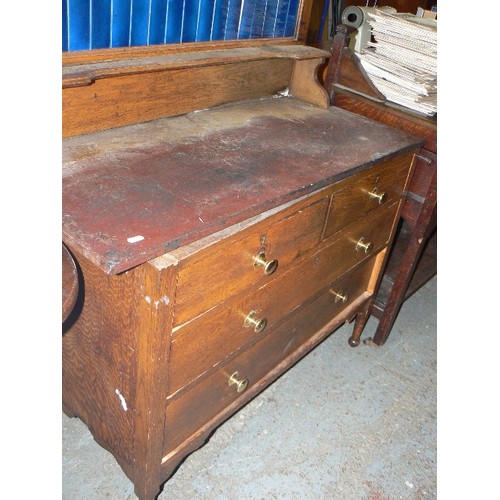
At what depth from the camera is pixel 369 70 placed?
2.05 metres

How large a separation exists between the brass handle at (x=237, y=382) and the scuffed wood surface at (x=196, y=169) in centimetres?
62

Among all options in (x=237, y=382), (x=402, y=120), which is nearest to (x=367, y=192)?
(x=402, y=120)

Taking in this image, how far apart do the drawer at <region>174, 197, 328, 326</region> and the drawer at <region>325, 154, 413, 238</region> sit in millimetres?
75

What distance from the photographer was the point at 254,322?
151 cm

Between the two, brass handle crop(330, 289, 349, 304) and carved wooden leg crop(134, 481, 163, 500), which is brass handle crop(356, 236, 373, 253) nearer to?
brass handle crop(330, 289, 349, 304)

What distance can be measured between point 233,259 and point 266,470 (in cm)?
96

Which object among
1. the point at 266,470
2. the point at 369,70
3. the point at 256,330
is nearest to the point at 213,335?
the point at 256,330

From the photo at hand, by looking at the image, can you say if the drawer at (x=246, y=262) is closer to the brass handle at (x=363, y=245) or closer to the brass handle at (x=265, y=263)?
the brass handle at (x=265, y=263)

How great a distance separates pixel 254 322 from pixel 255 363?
255mm

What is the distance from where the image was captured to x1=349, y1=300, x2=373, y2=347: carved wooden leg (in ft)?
7.64

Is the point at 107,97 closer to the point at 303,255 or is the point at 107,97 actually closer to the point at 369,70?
the point at 303,255

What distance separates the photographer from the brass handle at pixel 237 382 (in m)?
1.59

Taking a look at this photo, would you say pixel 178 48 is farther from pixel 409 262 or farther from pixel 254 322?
pixel 409 262

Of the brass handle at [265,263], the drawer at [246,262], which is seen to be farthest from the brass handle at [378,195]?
the brass handle at [265,263]
